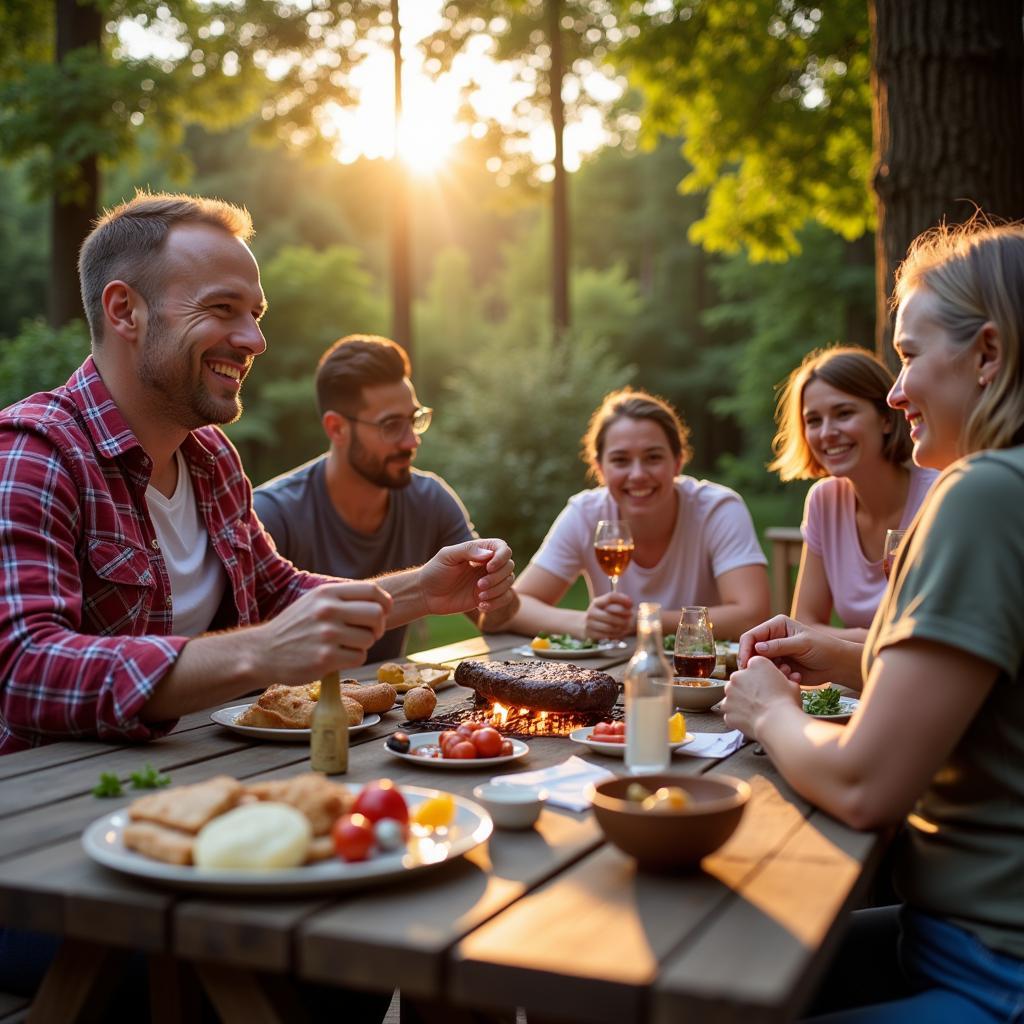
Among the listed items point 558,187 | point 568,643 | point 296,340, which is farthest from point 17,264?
point 568,643

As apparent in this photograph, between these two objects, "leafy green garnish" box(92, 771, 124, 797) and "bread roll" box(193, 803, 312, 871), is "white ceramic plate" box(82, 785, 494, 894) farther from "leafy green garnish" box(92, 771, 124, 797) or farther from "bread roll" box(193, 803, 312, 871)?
"leafy green garnish" box(92, 771, 124, 797)

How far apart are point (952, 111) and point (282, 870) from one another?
4843 mm

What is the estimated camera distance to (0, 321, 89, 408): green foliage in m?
11.0

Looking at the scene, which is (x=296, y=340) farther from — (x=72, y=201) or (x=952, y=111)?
(x=952, y=111)

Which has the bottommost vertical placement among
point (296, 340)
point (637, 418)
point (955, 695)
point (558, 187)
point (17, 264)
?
point (955, 695)

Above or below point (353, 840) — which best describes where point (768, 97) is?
above

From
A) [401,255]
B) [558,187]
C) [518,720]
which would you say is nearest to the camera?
[518,720]

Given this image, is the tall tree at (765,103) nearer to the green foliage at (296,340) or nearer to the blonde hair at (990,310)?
the blonde hair at (990,310)

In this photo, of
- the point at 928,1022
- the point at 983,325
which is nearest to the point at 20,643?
the point at 928,1022

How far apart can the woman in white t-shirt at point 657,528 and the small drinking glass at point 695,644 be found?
1557 millimetres

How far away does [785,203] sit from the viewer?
10.1 metres

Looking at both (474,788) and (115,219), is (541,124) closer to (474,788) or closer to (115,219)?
(115,219)

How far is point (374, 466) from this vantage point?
185 inches

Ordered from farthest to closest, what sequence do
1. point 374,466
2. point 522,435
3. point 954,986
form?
point 522,435
point 374,466
point 954,986
